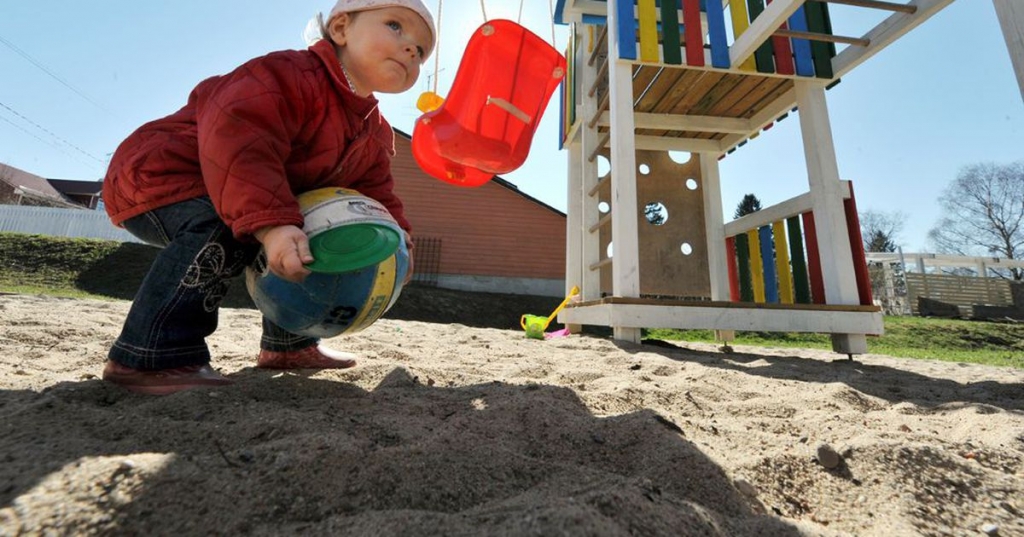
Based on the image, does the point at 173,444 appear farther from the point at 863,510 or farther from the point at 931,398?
the point at 931,398

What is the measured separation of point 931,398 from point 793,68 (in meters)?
2.33

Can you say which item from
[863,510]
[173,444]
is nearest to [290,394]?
Answer: [173,444]

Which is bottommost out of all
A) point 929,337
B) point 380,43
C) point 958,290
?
point 929,337

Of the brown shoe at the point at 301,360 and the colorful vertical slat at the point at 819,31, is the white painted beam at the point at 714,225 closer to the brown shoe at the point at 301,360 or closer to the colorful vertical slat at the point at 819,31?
the colorful vertical slat at the point at 819,31

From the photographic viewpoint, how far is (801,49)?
3.14 m

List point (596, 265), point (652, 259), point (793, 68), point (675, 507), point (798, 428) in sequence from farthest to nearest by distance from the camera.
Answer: point (652, 259), point (596, 265), point (793, 68), point (798, 428), point (675, 507)

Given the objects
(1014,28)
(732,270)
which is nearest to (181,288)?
(1014,28)

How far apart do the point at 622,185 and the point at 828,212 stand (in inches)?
50.9

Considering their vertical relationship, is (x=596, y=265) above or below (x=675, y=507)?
above

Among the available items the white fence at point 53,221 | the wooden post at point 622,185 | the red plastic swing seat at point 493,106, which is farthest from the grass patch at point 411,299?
the white fence at point 53,221

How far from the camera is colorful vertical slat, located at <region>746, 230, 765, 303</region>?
3.51 m

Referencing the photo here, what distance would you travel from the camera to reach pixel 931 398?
5.07 ft

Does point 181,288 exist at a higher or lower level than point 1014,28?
lower

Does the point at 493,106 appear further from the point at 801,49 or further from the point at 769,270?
the point at 769,270
